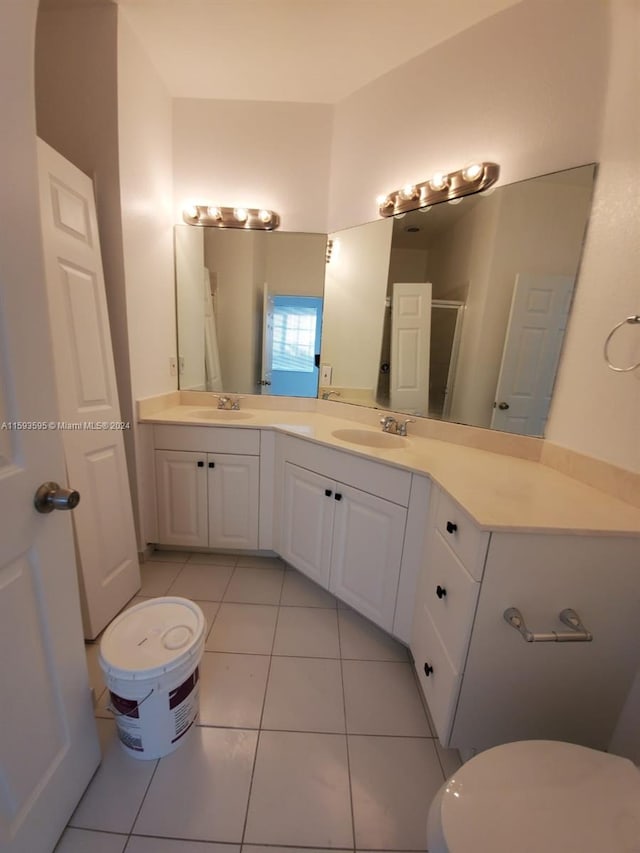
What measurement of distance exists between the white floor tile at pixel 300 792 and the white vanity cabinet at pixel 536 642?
0.34 m

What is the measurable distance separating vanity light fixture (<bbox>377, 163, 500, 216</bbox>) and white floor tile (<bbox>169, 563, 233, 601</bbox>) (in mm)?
2152

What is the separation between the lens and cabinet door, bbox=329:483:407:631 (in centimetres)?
128

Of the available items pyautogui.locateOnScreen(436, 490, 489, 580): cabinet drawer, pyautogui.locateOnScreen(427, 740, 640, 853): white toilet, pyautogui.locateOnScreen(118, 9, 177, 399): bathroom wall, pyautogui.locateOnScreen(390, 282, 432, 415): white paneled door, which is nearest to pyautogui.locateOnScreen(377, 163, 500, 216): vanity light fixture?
pyautogui.locateOnScreen(390, 282, 432, 415): white paneled door

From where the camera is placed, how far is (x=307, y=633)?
143 cm

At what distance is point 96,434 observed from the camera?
1.35m

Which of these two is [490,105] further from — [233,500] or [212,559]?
[212,559]

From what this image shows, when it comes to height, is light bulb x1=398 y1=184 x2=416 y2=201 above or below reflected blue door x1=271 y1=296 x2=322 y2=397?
above

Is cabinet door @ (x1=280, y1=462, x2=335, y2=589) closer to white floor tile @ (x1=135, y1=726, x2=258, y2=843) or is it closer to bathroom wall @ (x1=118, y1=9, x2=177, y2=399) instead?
white floor tile @ (x1=135, y1=726, x2=258, y2=843)

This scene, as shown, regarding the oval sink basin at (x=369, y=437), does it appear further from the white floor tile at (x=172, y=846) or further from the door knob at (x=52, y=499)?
the white floor tile at (x=172, y=846)

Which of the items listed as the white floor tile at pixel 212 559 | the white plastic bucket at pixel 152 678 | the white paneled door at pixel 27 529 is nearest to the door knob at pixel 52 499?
the white paneled door at pixel 27 529

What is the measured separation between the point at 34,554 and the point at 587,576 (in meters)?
1.31

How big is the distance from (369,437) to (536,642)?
106cm

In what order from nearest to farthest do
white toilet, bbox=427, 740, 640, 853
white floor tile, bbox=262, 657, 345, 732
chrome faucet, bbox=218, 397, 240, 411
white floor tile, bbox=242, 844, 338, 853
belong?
1. white toilet, bbox=427, 740, 640, 853
2. white floor tile, bbox=242, 844, 338, 853
3. white floor tile, bbox=262, 657, 345, 732
4. chrome faucet, bbox=218, 397, 240, 411

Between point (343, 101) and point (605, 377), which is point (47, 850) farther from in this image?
point (343, 101)
